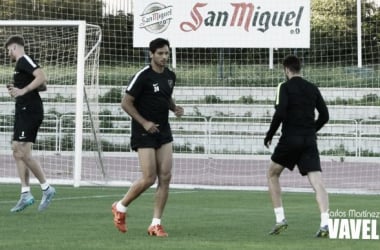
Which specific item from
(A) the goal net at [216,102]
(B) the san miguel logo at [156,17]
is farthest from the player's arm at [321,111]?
(B) the san miguel logo at [156,17]

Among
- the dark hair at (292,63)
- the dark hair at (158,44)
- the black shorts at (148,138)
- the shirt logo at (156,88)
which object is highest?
the dark hair at (158,44)

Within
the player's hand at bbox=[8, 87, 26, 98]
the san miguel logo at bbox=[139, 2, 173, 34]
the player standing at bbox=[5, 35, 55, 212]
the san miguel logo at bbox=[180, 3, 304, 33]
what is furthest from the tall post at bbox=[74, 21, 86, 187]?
the san miguel logo at bbox=[180, 3, 304, 33]

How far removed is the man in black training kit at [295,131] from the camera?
11.2 meters

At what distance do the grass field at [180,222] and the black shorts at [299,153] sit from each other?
0.73 m

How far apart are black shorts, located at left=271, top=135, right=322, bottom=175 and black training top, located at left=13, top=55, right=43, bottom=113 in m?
3.76

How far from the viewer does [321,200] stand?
11164 mm

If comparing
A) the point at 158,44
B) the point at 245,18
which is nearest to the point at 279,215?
the point at 158,44

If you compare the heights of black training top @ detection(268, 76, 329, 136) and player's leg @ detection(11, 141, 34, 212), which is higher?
black training top @ detection(268, 76, 329, 136)

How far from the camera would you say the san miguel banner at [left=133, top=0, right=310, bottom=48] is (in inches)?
1179

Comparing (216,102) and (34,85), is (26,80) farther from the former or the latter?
(216,102)

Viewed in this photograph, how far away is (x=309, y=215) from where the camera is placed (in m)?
13.8

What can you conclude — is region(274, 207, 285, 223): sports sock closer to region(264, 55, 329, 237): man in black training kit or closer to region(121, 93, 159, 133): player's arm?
region(264, 55, 329, 237): man in black training kit

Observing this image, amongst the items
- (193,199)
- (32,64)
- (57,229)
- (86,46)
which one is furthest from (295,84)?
(86,46)

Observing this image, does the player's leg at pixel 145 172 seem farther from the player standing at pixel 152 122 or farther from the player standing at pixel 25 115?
the player standing at pixel 25 115
